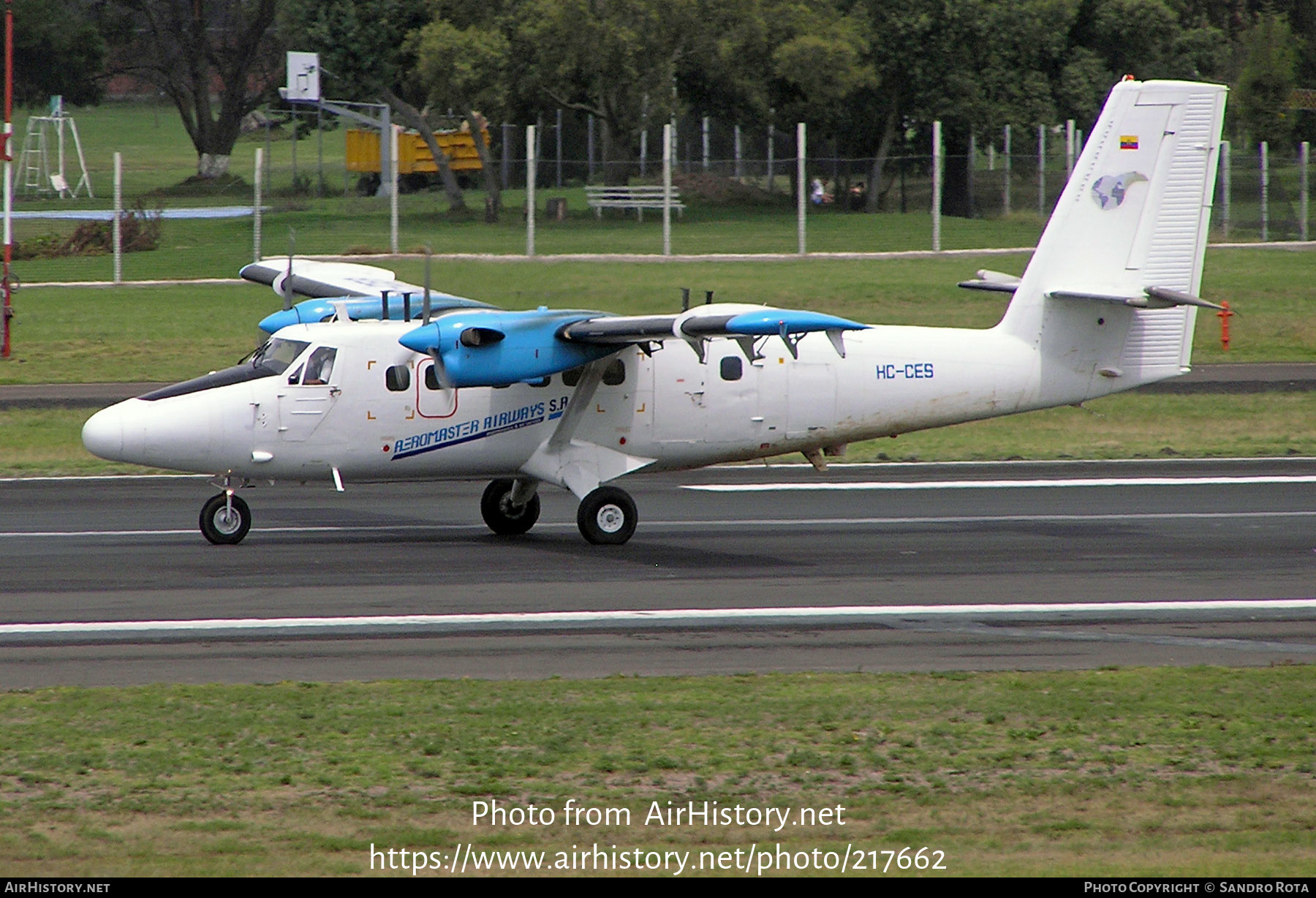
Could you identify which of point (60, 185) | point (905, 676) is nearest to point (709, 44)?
point (60, 185)

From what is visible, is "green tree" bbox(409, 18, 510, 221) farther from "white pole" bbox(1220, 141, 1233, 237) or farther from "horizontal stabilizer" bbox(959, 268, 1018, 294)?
"horizontal stabilizer" bbox(959, 268, 1018, 294)

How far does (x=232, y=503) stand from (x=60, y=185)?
42.1 m

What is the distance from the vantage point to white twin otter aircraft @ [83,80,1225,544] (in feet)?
50.9

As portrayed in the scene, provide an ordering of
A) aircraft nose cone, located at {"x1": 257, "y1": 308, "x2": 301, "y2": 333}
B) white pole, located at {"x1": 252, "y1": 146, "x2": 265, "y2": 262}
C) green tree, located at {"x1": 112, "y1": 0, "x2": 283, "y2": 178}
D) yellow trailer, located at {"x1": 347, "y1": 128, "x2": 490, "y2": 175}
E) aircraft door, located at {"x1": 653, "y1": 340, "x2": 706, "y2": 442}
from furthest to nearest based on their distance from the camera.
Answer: green tree, located at {"x1": 112, "y1": 0, "x2": 283, "y2": 178}, yellow trailer, located at {"x1": 347, "y1": 128, "x2": 490, "y2": 175}, white pole, located at {"x1": 252, "y1": 146, "x2": 265, "y2": 262}, aircraft nose cone, located at {"x1": 257, "y1": 308, "x2": 301, "y2": 333}, aircraft door, located at {"x1": 653, "y1": 340, "x2": 706, "y2": 442}

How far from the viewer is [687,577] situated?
1491 centimetres

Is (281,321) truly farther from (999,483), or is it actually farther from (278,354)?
(999,483)

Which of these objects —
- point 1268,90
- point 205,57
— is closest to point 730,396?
point 1268,90

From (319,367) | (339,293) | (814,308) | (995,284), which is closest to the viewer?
(319,367)

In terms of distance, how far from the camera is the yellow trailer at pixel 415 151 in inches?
1777

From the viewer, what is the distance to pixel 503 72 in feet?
143

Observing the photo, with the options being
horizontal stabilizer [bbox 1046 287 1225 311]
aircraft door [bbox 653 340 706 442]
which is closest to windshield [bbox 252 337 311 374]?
aircraft door [bbox 653 340 706 442]

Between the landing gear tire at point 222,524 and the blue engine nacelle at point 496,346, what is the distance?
2.82 meters

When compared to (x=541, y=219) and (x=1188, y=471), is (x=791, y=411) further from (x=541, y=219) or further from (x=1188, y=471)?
(x=541, y=219)

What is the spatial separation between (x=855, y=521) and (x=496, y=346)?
540 cm
